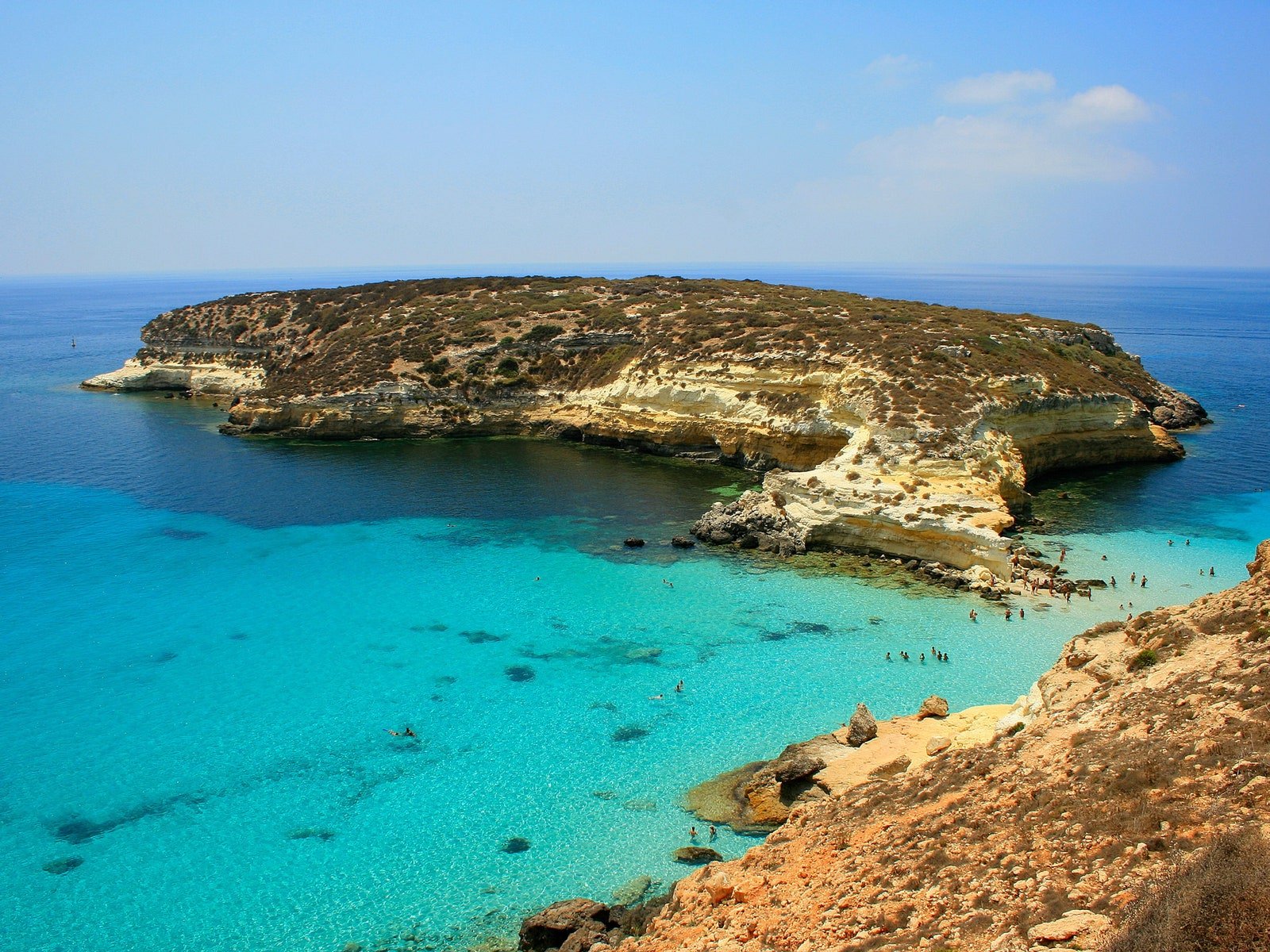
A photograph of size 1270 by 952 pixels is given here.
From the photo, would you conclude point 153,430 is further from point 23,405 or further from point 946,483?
point 946,483

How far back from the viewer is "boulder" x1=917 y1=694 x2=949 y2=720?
25.0 m

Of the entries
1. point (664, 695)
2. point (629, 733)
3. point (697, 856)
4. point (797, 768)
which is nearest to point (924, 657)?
point (664, 695)

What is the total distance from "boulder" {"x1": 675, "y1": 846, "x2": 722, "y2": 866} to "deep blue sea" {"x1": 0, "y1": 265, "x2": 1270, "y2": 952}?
0.47 metres

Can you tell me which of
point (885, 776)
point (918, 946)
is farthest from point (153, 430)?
point (918, 946)

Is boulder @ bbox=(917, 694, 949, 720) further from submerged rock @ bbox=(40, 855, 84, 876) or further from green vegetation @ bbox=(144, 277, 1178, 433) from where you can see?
submerged rock @ bbox=(40, 855, 84, 876)

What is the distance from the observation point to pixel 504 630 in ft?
112

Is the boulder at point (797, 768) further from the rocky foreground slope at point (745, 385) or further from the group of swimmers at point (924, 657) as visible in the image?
the rocky foreground slope at point (745, 385)

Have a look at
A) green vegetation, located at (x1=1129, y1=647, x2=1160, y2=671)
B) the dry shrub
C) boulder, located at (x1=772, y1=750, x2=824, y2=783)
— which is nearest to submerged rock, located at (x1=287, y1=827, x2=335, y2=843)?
boulder, located at (x1=772, y1=750, x2=824, y2=783)

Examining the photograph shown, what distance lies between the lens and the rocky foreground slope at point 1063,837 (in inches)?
392

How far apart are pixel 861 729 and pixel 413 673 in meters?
16.4

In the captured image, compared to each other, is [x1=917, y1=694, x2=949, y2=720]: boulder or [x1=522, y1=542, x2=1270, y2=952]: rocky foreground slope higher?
[x1=522, y1=542, x2=1270, y2=952]: rocky foreground slope

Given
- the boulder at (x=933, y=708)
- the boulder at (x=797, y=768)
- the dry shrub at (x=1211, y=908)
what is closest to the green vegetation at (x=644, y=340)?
the boulder at (x=933, y=708)

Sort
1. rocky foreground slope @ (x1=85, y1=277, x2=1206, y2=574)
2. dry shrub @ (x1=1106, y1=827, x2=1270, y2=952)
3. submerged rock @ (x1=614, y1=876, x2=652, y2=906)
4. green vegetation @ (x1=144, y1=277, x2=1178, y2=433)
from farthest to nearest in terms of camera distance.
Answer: green vegetation @ (x1=144, y1=277, x2=1178, y2=433) < rocky foreground slope @ (x1=85, y1=277, x2=1206, y2=574) < submerged rock @ (x1=614, y1=876, x2=652, y2=906) < dry shrub @ (x1=1106, y1=827, x2=1270, y2=952)

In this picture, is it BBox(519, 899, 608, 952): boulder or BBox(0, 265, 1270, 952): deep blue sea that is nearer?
BBox(519, 899, 608, 952): boulder
